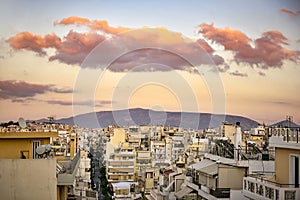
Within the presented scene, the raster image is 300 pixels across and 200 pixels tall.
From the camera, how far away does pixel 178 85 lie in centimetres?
945

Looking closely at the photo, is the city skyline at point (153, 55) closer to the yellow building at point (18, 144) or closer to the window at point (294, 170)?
the window at point (294, 170)

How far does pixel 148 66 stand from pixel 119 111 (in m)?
1.33

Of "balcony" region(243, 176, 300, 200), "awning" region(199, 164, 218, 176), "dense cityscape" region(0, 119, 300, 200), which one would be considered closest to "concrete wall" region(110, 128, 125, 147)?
"dense cityscape" region(0, 119, 300, 200)

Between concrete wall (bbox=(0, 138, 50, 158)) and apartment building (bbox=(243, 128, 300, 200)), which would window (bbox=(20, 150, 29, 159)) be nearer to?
concrete wall (bbox=(0, 138, 50, 158))

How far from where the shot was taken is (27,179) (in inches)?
145

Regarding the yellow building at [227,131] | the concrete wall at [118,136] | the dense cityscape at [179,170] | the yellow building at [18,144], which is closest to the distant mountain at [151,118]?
the yellow building at [227,131]

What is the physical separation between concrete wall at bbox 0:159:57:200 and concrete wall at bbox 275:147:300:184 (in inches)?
88.1

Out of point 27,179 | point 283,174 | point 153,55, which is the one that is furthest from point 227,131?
point 27,179

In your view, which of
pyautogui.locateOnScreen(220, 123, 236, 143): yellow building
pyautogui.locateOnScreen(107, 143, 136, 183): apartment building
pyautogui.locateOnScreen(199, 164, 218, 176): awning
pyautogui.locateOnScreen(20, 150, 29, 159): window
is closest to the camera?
pyautogui.locateOnScreen(20, 150, 29, 159): window

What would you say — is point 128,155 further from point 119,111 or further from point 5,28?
point 5,28

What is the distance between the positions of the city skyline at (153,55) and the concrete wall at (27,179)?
3537mm

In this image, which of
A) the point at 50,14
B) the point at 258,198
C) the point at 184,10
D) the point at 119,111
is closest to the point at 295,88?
the point at 184,10

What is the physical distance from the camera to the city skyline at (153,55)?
7.19 meters

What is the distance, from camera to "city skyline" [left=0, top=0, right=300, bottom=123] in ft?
23.6
